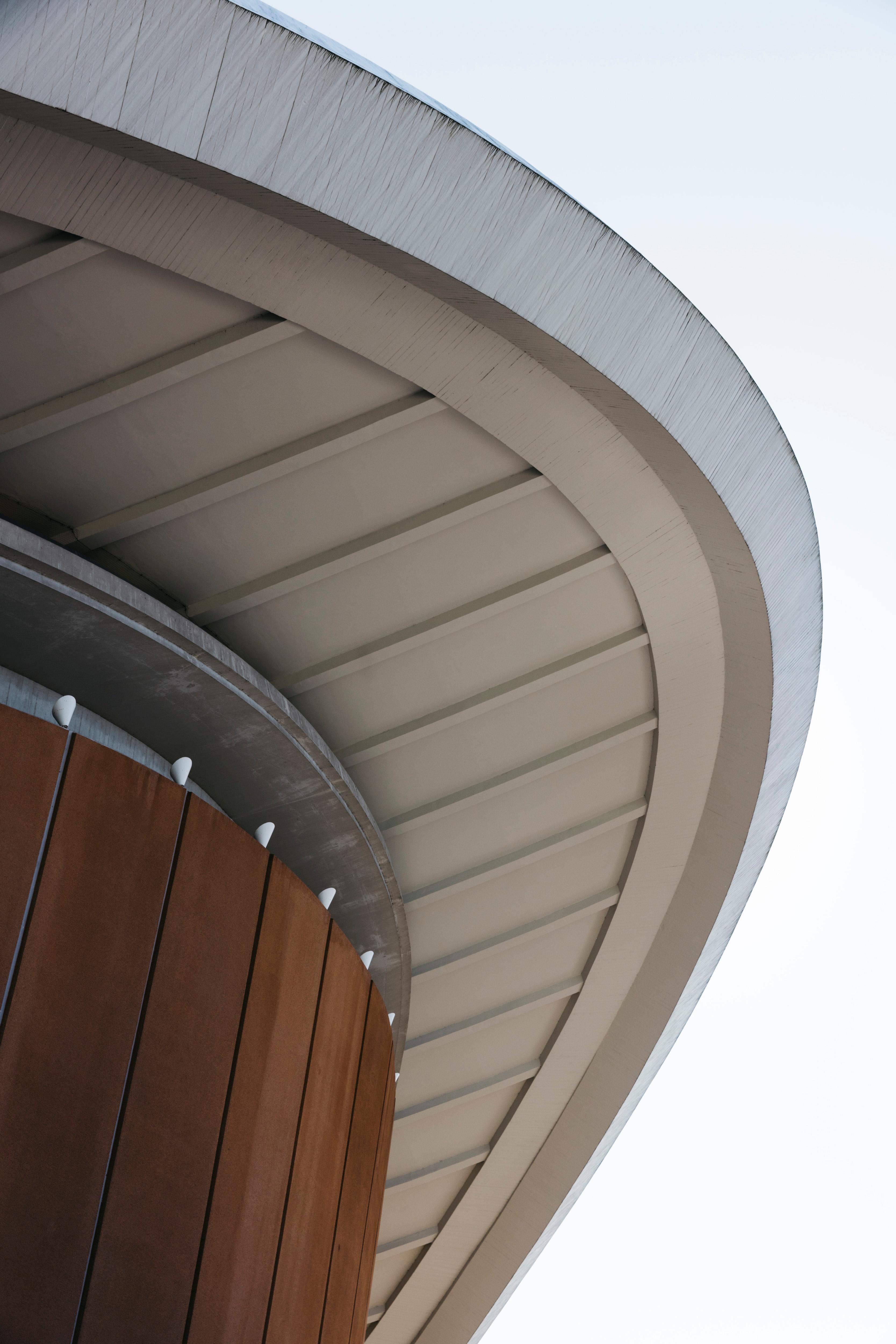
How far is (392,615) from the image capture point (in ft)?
16.7

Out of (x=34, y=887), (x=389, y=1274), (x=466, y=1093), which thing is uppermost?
(x=466, y=1093)

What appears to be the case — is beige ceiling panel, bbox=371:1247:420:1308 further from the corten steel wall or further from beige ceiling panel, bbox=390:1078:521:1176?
the corten steel wall

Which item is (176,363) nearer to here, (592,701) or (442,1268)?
(592,701)

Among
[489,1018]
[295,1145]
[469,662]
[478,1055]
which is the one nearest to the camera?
[295,1145]

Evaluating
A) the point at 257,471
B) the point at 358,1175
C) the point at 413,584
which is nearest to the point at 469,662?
the point at 413,584

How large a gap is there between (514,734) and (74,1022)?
292 centimetres

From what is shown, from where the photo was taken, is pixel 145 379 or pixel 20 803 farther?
pixel 145 379

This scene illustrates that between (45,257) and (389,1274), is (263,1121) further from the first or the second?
(389,1274)

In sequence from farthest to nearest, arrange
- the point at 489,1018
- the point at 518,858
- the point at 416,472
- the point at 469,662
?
1. the point at 489,1018
2. the point at 518,858
3. the point at 469,662
4. the point at 416,472

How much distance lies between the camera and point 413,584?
497 cm

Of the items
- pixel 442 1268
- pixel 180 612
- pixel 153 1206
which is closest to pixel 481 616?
pixel 180 612

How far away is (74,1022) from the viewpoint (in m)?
3.41

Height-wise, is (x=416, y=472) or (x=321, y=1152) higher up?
(x=416, y=472)

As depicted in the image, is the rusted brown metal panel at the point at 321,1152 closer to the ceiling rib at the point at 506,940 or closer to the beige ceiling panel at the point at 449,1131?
the ceiling rib at the point at 506,940
